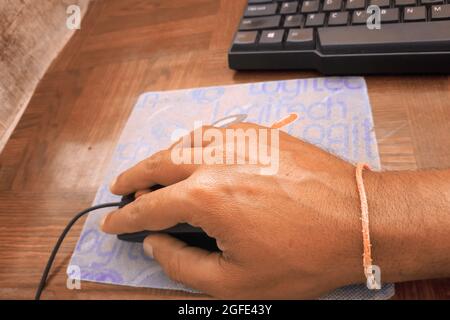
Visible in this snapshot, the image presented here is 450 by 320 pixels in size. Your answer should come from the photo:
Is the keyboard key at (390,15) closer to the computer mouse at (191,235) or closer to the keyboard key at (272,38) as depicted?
the keyboard key at (272,38)

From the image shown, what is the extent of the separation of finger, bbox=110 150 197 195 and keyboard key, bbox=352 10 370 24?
0.28 m

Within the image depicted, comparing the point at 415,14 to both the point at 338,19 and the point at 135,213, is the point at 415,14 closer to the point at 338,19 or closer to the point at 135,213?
the point at 338,19

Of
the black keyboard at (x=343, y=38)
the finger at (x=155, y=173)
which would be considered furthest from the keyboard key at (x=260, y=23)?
the finger at (x=155, y=173)

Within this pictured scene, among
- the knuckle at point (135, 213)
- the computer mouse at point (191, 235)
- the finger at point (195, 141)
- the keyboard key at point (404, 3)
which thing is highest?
the keyboard key at point (404, 3)

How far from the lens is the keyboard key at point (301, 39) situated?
0.51 meters

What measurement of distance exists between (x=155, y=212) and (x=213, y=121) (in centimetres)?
17

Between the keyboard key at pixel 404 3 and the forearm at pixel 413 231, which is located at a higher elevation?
the keyboard key at pixel 404 3

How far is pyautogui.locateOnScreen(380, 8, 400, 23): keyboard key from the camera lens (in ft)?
1.62

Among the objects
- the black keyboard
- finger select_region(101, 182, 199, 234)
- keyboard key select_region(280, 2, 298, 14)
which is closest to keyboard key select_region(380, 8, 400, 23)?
the black keyboard

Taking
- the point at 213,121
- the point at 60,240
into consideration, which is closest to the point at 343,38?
the point at 213,121

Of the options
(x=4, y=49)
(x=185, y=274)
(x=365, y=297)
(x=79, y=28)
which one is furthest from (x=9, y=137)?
(x=365, y=297)

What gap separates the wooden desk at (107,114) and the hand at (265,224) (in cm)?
5
